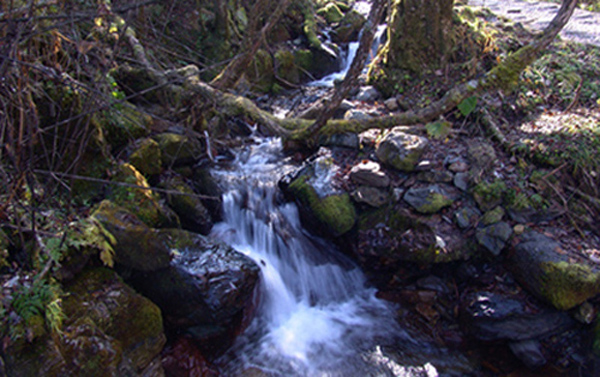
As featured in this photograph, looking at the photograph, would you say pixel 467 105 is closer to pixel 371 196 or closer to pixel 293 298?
pixel 371 196

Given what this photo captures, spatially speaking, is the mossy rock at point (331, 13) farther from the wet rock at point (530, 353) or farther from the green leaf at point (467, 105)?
the wet rock at point (530, 353)

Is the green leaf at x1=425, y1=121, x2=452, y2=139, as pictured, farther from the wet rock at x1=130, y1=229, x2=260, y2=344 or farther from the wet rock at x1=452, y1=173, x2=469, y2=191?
the wet rock at x1=130, y1=229, x2=260, y2=344

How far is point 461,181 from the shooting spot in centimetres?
524

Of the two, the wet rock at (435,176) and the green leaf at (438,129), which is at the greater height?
the green leaf at (438,129)

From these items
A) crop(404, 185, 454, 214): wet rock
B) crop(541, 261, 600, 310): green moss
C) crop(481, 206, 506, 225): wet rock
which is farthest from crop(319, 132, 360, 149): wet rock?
crop(541, 261, 600, 310): green moss

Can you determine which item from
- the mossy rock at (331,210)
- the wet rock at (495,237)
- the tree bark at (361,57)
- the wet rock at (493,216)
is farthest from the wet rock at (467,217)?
the tree bark at (361,57)

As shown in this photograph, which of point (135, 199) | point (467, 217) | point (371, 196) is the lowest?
point (467, 217)

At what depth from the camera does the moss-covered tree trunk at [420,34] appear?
6.98m

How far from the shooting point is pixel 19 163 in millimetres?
1991

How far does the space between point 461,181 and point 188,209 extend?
423 cm

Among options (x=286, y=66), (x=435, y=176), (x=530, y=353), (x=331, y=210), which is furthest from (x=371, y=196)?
(x=286, y=66)

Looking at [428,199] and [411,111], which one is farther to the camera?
[411,111]

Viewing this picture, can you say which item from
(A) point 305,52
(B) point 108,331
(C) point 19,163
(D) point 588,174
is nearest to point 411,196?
(D) point 588,174

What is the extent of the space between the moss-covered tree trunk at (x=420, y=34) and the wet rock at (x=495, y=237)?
3.86 m
